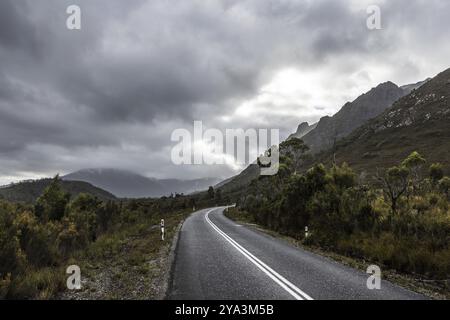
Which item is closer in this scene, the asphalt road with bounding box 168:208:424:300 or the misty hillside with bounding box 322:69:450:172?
the asphalt road with bounding box 168:208:424:300

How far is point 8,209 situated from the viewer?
451 inches

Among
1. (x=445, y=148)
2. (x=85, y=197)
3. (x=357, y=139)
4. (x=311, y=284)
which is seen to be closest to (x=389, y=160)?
(x=445, y=148)

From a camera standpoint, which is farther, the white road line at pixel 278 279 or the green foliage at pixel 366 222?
the green foliage at pixel 366 222

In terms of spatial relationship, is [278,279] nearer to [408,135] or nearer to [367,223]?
[367,223]

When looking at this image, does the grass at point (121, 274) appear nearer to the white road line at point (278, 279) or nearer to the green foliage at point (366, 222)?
the white road line at point (278, 279)

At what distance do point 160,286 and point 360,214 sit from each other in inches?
446

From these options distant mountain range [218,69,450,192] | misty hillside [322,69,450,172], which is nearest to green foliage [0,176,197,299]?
misty hillside [322,69,450,172]

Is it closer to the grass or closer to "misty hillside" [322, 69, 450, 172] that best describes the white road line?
the grass

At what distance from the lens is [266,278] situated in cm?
857

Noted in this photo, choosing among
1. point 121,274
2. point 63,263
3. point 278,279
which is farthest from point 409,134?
point 121,274

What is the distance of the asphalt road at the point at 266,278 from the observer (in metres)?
7.14

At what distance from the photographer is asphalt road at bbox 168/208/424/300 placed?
7.14m

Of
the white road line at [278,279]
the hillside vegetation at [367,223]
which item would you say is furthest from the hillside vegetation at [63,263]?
the hillside vegetation at [367,223]
